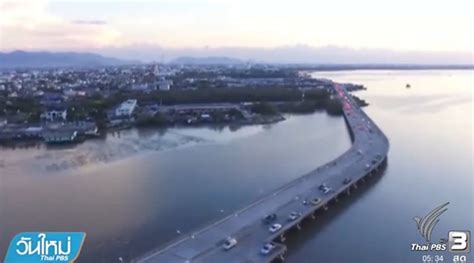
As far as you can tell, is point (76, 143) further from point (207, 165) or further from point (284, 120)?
point (284, 120)

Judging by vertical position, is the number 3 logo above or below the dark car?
above

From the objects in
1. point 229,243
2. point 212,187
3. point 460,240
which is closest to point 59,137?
Result: point 212,187

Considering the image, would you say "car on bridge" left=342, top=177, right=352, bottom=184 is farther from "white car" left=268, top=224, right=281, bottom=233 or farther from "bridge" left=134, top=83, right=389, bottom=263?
"white car" left=268, top=224, right=281, bottom=233

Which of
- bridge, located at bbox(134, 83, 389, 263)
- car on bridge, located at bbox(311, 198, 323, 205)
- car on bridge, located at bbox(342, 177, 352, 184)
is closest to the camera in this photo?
bridge, located at bbox(134, 83, 389, 263)

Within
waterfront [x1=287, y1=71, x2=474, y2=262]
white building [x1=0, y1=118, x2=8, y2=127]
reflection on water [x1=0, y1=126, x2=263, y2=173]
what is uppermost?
white building [x1=0, y1=118, x2=8, y2=127]

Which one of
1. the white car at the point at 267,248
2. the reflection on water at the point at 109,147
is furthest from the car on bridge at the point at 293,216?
the reflection on water at the point at 109,147

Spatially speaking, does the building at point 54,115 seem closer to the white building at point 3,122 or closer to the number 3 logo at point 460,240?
the white building at point 3,122

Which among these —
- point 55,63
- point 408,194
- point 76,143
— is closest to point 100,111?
point 76,143

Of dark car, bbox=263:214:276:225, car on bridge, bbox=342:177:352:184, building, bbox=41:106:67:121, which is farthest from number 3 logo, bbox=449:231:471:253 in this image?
building, bbox=41:106:67:121
